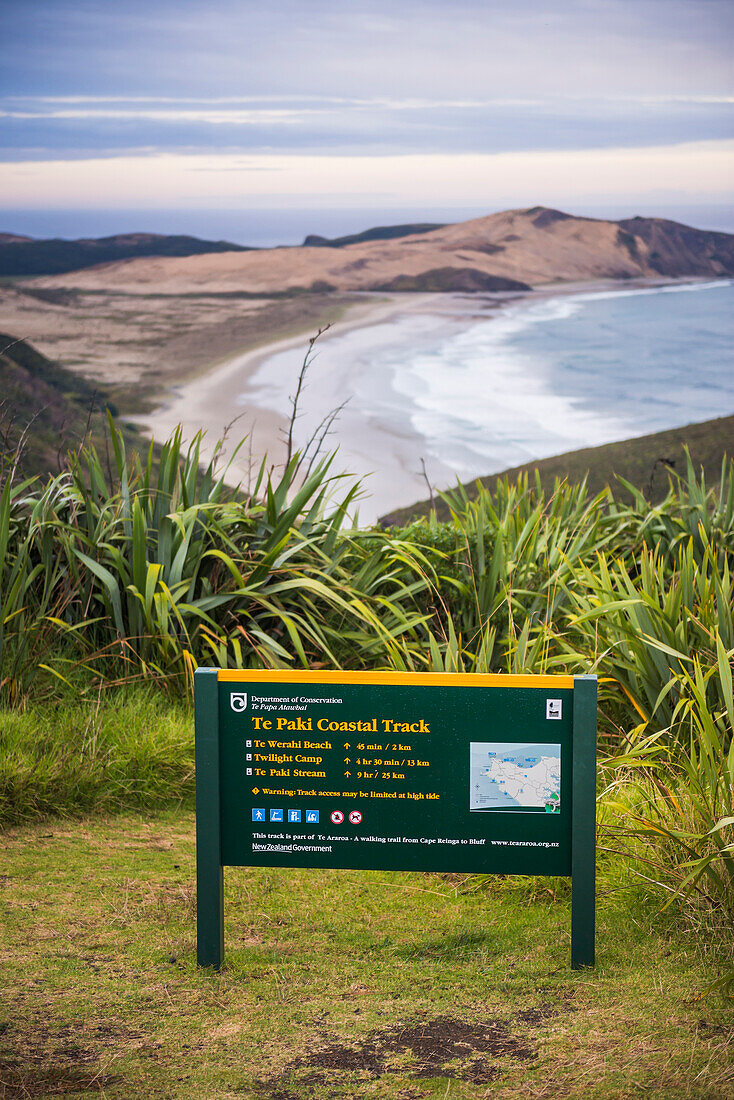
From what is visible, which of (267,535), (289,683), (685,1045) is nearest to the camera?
(685,1045)

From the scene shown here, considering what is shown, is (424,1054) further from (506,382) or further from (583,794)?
(506,382)

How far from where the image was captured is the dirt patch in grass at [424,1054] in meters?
2.47

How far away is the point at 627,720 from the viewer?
484cm

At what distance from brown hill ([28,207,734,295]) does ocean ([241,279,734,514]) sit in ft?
4.20

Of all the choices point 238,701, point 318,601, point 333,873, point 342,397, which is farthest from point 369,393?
point 238,701

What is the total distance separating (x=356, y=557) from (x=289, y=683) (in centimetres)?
323

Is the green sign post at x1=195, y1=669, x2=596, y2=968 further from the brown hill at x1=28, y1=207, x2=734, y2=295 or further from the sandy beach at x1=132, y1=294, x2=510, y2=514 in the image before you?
the brown hill at x1=28, y1=207, x2=734, y2=295

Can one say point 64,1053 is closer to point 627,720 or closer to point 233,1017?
point 233,1017

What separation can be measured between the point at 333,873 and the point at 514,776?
1.29 m

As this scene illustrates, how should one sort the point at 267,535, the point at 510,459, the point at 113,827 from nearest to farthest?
1. the point at 113,827
2. the point at 267,535
3. the point at 510,459

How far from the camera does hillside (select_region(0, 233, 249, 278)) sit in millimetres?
23109

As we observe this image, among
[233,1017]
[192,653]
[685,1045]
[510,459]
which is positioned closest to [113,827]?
[192,653]

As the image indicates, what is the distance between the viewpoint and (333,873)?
13.0 ft

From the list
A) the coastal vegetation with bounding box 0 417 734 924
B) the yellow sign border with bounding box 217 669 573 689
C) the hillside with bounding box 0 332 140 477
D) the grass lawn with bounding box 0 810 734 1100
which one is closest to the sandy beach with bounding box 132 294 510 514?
the hillside with bounding box 0 332 140 477
